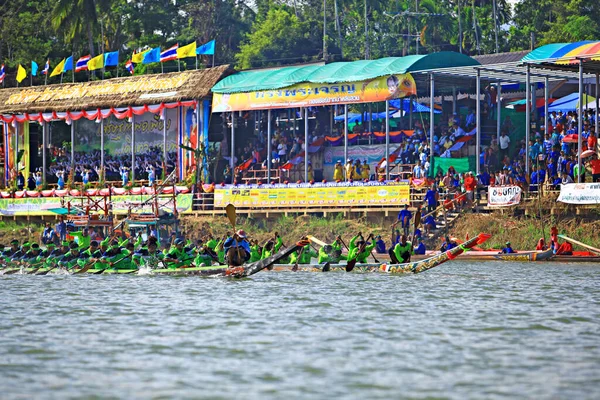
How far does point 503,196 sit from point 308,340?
2005cm

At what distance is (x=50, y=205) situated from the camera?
52688 mm

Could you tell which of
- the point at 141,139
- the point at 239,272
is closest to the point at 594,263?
the point at 239,272

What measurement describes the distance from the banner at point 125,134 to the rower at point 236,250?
854 inches

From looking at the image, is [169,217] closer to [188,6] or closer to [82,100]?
[82,100]

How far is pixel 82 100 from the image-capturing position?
54.8m

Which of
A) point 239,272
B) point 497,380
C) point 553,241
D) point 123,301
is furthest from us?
point 553,241

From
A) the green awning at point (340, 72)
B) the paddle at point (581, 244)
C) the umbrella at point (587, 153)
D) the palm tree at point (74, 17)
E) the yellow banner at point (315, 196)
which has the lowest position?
the paddle at point (581, 244)

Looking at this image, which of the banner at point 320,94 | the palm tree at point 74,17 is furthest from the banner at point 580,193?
the palm tree at point 74,17

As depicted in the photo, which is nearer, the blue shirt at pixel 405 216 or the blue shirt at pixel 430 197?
the blue shirt at pixel 405 216

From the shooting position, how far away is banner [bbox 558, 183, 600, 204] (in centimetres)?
3428

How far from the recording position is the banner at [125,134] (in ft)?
171

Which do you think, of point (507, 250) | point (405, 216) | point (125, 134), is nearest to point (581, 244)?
point (507, 250)

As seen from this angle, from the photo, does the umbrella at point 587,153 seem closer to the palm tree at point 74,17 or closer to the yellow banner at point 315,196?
the yellow banner at point 315,196

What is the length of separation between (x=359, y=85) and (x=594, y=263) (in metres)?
12.9
